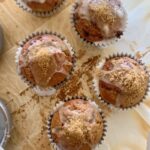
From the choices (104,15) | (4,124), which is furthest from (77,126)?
(104,15)

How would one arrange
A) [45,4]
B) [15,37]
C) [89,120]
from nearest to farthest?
1. [89,120]
2. [45,4]
3. [15,37]

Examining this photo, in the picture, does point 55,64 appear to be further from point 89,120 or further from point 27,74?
point 89,120

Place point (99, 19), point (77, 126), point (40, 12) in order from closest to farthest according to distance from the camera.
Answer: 1. point (77, 126)
2. point (99, 19)
3. point (40, 12)

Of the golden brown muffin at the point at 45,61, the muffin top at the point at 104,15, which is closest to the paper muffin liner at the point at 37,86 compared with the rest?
the golden brown muffin at the point at 45,61

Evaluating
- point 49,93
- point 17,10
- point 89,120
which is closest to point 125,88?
point 89,120

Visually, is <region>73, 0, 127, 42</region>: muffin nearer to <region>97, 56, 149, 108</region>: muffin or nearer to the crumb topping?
<region>97, 56, 149, 108</region>: muffin

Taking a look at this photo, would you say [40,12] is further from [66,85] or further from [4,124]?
[4,124]
